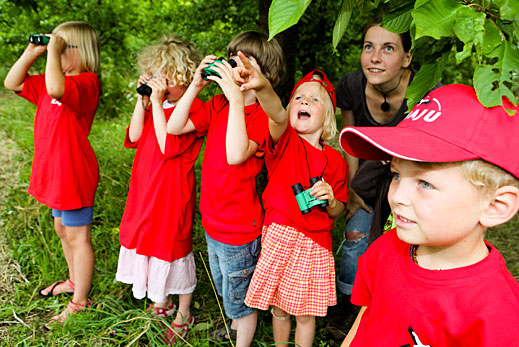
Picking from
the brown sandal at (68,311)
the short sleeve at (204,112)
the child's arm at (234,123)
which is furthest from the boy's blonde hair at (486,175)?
the brown sandal at (68,311)

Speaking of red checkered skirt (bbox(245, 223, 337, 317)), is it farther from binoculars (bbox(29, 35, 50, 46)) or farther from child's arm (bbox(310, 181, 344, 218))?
binoculars (bbox(29, 35, 50, 46))

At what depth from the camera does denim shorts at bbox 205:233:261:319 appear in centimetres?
248

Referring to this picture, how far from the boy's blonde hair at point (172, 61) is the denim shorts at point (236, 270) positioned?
1.03 m

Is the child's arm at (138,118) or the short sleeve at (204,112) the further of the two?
the child's arm at (138,118)

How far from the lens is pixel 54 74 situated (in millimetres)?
2656

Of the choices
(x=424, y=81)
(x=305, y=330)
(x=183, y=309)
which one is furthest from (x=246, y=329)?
(x=424, y=81)

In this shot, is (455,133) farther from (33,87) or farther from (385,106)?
(33,87)

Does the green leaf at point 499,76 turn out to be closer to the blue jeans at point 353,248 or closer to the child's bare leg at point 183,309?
the blue jeans at point 353,248

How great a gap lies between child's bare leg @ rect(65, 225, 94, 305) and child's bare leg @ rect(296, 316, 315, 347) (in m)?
1.58

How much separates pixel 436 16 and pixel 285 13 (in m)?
0.37

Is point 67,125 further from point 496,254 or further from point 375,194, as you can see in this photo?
point 496,254

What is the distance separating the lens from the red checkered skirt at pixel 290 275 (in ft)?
7.66

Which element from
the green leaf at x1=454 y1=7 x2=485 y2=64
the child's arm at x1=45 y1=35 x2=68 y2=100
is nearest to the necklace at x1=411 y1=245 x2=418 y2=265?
the green leaf at x1=454 y1=7 x2=485 y2=64

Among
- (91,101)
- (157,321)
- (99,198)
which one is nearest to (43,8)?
(99,198)
